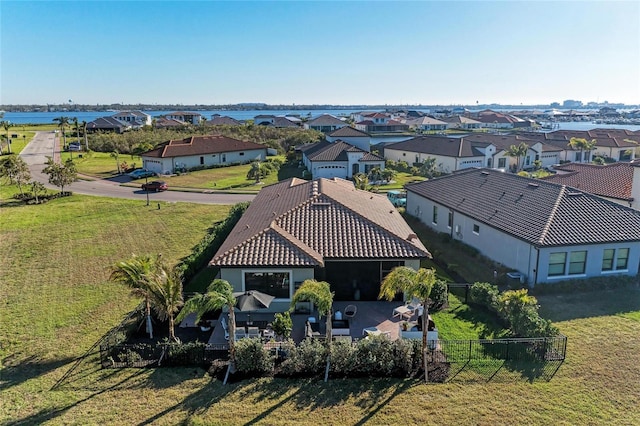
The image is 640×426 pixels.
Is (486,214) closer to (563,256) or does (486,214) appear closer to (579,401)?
(563,256)

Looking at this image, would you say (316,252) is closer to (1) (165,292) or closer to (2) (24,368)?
(1) (165,292)

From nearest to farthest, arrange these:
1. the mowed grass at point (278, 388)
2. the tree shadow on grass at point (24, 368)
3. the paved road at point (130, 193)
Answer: the mowed grass at point (278, 388), the tree shadow on grass at point (24, 368), the paved road at point (130, 193)

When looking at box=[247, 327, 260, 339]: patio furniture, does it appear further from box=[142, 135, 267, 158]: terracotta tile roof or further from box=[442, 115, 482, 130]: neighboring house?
box=[442, 115, 482, 130]: neighboring house

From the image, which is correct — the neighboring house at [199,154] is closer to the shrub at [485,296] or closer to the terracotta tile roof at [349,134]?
the terracotta tile roof at [349,134]

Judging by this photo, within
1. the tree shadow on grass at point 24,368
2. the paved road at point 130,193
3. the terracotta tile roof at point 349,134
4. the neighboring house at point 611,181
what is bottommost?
the tree shadow on grass at point 24,368

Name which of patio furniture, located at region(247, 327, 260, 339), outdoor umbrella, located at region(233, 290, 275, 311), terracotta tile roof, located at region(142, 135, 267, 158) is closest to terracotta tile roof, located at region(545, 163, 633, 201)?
outdoor umbrella, located at region(233, 290, 275, 311)

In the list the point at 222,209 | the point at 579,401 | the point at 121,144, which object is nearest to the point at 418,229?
the point at 222,209

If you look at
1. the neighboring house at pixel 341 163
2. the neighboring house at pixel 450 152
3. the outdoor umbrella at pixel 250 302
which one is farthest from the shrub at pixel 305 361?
the neighboring house at pixel 450 152
